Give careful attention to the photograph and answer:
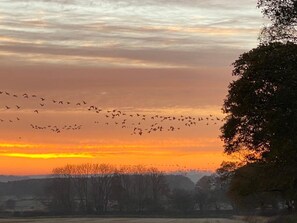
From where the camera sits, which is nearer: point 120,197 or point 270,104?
point 270,104

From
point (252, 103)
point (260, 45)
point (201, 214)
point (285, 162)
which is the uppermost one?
point (260, 45)

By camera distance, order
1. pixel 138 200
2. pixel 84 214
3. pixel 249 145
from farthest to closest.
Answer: pixel 138 200
pixel 84 214
pixel 249 145

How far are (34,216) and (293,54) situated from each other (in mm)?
121252

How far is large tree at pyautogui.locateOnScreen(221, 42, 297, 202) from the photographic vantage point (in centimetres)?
2953

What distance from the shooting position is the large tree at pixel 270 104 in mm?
29531

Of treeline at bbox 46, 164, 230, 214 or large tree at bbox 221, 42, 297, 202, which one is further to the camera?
treeline at bbox 46, 164, 230, 214

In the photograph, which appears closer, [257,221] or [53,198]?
[257,221]

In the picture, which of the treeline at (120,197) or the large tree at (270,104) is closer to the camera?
the large tree at (270,104)

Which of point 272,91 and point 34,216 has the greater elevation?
point 272,91

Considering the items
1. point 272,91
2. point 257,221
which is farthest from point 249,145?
point 257,221

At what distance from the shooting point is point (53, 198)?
187 m

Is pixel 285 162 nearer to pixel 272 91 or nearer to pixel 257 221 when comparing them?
pixel 272 91

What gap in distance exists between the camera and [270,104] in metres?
31.9

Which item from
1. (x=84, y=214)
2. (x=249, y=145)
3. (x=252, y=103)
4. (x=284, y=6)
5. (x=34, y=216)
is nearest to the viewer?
(x=284, y=6)
